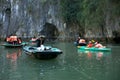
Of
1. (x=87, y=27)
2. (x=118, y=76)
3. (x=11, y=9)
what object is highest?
(x=11, y=9)

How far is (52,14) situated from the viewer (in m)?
49.5

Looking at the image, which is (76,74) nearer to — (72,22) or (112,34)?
(112,34)

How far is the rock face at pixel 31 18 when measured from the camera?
162 ft

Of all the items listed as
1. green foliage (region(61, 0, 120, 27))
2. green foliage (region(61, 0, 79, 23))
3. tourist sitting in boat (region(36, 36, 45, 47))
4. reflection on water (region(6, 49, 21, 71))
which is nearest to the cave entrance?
green foliage (region(61, 0, 79, 23))

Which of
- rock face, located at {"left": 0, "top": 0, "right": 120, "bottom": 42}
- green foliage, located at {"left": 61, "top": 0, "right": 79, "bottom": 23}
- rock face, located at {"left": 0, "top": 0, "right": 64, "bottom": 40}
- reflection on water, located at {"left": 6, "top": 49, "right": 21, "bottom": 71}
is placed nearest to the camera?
reflection on water, located at {"left": 6, "top": 49, "right": 21, "bottom": 71}

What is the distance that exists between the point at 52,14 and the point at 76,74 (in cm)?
3648

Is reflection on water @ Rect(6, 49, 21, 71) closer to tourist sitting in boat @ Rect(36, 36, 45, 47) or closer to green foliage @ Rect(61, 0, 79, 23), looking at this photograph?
tourist sitting in boat @ Rect(36, 36, 45, 47)

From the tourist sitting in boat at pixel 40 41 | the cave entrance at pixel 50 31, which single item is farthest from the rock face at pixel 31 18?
the tourist sitting in boat at pixel 40 41

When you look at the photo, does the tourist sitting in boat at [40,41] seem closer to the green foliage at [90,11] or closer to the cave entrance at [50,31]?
the green foliage at [90,11]

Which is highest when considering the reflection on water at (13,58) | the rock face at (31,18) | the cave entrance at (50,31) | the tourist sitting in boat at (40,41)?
the rock face at (31,18)

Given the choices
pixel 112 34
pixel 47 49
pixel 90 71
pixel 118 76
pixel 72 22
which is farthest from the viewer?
pixel 72 22

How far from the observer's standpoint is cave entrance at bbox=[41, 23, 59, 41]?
50.7 m

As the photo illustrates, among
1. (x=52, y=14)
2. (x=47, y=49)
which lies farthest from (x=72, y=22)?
(x=47, y=49)

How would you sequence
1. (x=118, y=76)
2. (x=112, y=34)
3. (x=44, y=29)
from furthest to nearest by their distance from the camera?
(x=44, y=29), (x=112, y=34), (x=118, y=76)
